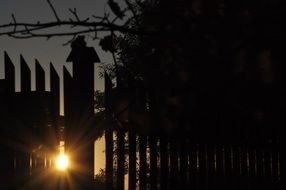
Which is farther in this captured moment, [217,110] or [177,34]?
[217,110]

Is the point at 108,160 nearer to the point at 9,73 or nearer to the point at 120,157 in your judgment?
the point at 120,157

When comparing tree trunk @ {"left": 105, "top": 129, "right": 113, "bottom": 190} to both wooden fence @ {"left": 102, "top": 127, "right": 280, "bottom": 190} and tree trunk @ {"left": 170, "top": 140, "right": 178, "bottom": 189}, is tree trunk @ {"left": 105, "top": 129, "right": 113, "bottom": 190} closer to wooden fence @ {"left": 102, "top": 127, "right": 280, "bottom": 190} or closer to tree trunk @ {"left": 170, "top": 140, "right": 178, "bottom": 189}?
wooden fence @ {"left": 102, "top": 127, "right": 280, "bottom": 190}

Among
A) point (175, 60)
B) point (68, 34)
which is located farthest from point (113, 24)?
point (175, 60)

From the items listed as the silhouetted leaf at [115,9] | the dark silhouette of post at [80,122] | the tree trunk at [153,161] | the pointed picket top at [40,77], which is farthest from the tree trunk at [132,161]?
the silhouetted leaf at [115,9]

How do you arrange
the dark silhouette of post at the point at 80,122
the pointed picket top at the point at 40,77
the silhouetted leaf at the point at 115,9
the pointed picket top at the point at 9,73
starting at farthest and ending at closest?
1. the pointed picket top at the point at 9,73
2. the pointed picket top at the point at 40,77
3. the dark silhouette of post at the point at 80,122
4. the silhouetted leaf at the point at 115,9

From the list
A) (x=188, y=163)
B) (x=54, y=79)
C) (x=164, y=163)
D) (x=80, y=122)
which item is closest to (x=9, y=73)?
(x=54, y=79)

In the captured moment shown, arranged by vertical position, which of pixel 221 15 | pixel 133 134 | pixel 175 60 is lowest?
pixel 133 134

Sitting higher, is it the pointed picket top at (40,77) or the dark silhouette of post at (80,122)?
the pointed picket top at (40,77)

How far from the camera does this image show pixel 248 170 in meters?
5.42

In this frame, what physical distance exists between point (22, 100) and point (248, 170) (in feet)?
8.07

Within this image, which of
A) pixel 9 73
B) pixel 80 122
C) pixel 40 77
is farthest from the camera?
pixel 9 73

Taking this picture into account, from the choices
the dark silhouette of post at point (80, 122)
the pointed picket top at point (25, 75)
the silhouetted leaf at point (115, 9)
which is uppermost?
the pointed picket top at point (25, 75)

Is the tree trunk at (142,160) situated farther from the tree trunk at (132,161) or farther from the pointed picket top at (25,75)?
the pointed picket top at (25,75)

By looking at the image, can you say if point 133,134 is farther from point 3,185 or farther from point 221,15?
point 221,15
